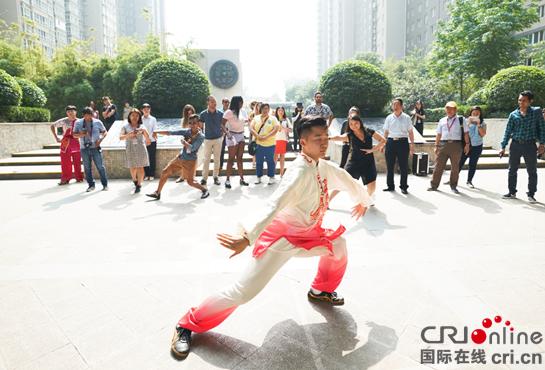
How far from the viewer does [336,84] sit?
14508 millimetres

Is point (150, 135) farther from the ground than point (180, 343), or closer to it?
farther from the ground

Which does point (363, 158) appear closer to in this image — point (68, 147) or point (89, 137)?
point (89, 137)

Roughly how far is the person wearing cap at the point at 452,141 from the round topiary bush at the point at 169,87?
30.8 feet

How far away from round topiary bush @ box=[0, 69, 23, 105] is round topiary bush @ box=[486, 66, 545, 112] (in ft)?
58.3

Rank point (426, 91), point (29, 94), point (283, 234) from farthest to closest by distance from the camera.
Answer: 1. point (426, 91)
2. point (29, 94)
3. point (283, 234)

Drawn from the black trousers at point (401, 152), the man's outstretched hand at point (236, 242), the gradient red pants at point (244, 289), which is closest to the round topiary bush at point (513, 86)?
the black trousers at point (401, 152)

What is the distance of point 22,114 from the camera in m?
15.4

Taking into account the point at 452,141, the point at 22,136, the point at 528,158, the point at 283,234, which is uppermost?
the point at 22,136

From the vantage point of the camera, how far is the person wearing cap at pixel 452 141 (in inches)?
326

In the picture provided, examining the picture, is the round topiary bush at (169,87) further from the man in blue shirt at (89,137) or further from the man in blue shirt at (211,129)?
the man in blue shirt at (211,129)

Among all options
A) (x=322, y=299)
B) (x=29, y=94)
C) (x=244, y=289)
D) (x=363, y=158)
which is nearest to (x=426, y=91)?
(x=29, y=94)

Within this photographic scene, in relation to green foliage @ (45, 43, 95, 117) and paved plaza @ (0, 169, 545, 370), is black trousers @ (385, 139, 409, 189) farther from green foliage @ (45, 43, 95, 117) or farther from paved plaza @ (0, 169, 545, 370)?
green foliage @ (45, 43, 95, 117)

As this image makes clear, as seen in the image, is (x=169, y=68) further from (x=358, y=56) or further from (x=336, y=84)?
(x=358, y=56)

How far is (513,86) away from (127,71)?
1904cm
